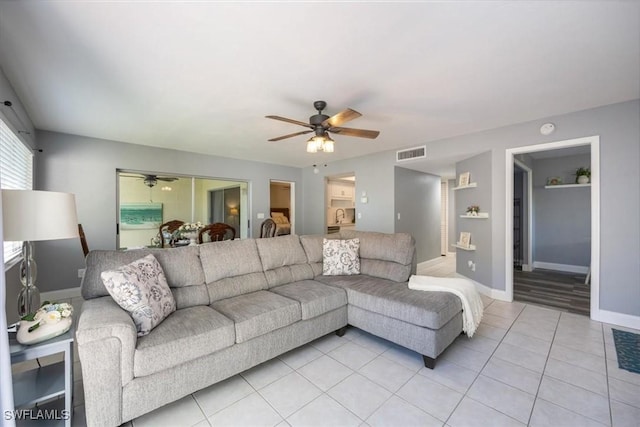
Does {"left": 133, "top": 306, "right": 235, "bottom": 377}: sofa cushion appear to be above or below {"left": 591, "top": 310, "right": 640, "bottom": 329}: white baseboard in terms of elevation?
above

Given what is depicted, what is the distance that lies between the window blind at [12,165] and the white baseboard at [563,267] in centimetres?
852

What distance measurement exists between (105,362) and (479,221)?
15.7 feet

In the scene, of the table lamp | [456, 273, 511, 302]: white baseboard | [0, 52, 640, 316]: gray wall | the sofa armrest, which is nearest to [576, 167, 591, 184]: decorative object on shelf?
[0, 52, 640, 316]: gray wall

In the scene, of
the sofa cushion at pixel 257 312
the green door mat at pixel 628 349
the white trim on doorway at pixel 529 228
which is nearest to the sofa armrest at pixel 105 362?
the sofa cushion at pixel 257 312

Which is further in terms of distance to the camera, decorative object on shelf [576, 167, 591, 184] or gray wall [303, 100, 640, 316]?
decorative object on shelf [576, 167, 591, 184]

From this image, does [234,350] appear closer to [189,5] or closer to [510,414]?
[510,414]

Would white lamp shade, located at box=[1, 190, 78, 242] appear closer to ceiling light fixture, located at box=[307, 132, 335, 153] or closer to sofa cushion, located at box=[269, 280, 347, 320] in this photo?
sofa cushion, located at box=[269, 280, 347, 320]

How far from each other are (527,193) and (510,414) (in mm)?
5521

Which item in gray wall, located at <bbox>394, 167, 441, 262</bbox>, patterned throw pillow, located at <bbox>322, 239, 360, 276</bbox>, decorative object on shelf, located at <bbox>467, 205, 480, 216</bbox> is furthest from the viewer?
gray wall, located at <bbox>394, 167, 441, 262</bbox>

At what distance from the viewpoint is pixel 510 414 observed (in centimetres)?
170

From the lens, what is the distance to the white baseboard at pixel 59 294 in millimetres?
3939

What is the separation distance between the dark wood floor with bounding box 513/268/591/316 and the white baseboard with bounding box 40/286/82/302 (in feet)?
22.2

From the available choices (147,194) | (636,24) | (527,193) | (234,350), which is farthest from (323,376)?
(527,193)

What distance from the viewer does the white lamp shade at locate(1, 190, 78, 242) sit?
56.0 inches
